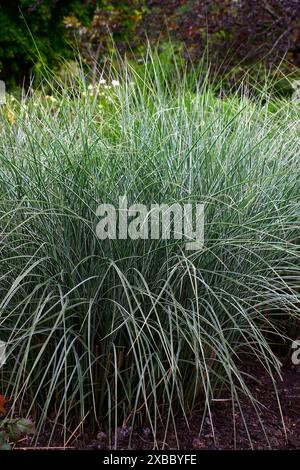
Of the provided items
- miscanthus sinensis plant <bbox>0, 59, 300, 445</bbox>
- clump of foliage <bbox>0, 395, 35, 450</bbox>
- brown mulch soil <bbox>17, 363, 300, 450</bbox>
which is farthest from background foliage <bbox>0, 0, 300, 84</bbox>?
clump of foliage <bbox>0, 395, 35, 450</bbox>

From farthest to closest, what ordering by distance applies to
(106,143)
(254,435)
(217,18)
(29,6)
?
(29,6), (217,18), (106,143), (254,435)

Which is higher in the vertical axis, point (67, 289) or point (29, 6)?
point (29, 6)

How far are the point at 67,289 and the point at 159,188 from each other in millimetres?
573

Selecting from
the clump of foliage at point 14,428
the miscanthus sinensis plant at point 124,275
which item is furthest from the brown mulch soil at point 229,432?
the clump of foliage at point 14,428

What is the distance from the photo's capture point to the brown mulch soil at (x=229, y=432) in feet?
9.66

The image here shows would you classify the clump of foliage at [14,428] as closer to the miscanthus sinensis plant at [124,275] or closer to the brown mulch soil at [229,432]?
the miscanthus sinensis plant at [124,275]

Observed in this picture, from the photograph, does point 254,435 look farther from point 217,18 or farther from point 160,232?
point 217,18

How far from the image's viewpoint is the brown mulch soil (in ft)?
9.66

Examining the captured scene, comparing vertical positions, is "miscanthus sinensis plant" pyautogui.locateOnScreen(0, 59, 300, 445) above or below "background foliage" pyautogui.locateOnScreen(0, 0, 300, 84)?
below

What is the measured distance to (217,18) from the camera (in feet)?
28.0

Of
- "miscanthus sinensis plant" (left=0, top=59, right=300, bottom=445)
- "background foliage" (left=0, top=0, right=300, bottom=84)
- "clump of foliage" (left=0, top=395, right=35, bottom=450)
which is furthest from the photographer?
"background foliage" (left=0, top=0, right=300, bottom=84)

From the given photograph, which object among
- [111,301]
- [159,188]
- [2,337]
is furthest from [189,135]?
[2,337]

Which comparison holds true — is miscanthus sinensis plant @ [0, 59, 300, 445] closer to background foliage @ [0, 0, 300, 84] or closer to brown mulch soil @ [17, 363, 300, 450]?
brown mulch soil @ [17, 363, 300, 450]
